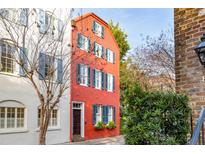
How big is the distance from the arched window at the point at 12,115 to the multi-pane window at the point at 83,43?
2.46 meters

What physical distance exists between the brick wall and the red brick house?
16.9 feet

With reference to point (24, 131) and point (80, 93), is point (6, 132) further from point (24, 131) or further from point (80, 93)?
point (80, 93)

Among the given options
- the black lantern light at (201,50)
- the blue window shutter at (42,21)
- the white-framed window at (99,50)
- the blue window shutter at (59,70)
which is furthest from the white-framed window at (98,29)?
the black lantern light at (201,50)

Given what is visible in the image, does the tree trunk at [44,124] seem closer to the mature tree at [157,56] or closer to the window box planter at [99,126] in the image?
the window box planter at [99,126]

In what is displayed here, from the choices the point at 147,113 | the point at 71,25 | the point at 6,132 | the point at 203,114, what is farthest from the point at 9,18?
the point at 203,114

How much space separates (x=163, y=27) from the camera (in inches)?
295

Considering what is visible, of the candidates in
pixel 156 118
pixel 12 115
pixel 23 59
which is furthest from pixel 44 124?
pixel 156 118

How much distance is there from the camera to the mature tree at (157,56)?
8.01 metres

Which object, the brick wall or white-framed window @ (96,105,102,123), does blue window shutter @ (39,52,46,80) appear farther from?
the brick wall

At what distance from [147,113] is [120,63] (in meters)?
5.79

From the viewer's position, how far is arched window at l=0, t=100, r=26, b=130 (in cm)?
669

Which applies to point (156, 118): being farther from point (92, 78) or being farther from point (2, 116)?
point (92, 78)

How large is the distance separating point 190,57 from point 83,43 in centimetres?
573

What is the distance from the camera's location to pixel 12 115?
6.93 m
